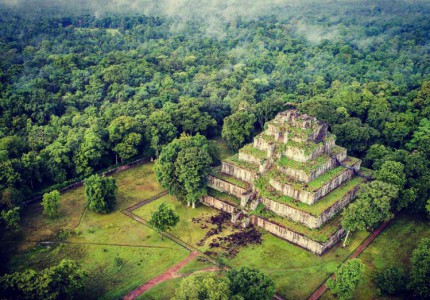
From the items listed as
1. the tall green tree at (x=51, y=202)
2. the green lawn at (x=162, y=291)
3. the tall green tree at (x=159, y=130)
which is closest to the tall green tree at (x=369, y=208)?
the green lawn at (x=162, y=291)

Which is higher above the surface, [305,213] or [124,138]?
[124,138]

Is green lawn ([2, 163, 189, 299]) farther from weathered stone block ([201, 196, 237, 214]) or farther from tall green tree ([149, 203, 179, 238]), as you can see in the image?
weathered stone block ([201, 196, 237, 214])

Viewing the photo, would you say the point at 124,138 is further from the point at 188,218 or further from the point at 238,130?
the point at 188,218

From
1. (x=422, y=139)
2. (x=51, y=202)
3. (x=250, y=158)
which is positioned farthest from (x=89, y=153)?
(x=422, y=139)

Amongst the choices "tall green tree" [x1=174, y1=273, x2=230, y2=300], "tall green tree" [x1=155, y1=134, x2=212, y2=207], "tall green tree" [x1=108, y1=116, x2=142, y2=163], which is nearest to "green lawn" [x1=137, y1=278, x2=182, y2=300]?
"tall green tree" [x1=174, y1=273, x2=230, y2=300]

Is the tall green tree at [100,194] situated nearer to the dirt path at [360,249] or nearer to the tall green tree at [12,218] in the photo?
the tall green tree at [12,218]
